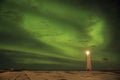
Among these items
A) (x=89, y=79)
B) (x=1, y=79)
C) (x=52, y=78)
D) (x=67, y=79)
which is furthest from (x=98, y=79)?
(x=1, y=79)

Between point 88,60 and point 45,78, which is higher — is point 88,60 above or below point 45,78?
above

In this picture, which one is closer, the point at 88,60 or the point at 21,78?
the point at 21,78

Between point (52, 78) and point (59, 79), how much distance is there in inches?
8.1

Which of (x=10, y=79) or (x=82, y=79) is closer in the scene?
(x=10, y=79)

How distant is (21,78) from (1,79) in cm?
45

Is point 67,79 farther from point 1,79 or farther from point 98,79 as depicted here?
point 1,79

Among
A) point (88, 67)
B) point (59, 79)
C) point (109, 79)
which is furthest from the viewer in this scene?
point (88, 67)

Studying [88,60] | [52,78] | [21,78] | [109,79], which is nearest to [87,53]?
[88,60]

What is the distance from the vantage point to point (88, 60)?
716 centimetres

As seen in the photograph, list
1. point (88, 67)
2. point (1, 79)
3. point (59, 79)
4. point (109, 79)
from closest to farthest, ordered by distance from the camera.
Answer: point (1, 79) → point (59, 79) → point (109, 79) → point (88, 67)

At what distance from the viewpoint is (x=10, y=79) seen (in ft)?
13.3

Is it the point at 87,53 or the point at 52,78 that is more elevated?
the point at 87,53

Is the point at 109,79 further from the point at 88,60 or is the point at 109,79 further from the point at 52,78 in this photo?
the point at 88,60

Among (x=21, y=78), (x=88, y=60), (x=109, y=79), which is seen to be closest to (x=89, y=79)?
(x=109, y=79)
